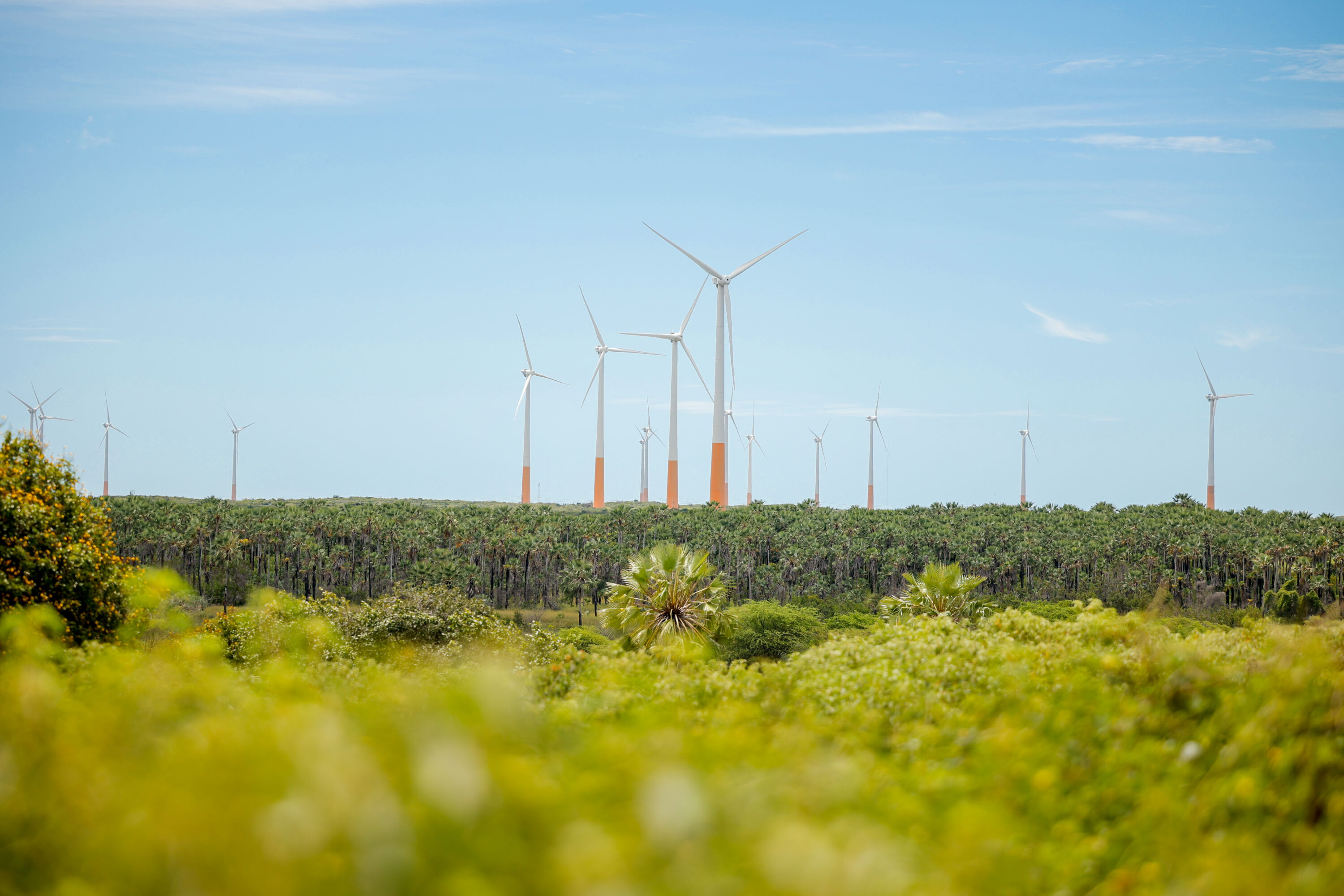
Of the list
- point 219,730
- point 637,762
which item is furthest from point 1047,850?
point 219,730

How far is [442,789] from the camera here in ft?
14.4

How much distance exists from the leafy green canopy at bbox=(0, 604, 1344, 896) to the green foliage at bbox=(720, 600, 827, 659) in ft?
146

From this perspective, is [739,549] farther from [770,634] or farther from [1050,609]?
[770,634]

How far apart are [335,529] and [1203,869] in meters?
106

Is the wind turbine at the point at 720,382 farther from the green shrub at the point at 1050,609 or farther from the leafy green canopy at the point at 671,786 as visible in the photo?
the leafy green canopy at the point at 671,786

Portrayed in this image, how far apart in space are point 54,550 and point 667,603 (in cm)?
2226

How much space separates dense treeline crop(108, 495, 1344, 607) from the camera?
92.1 metres

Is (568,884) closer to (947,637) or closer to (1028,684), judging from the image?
(1028,684)

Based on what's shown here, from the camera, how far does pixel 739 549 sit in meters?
99.0

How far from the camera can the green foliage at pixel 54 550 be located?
22828 mm

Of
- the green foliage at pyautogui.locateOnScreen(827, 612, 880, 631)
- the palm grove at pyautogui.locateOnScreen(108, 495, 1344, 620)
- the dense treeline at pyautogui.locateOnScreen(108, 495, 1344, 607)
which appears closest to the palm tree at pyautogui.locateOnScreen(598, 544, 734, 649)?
the green foliage at pyautogui.locateOnScreen(827, 612, 880, 631)

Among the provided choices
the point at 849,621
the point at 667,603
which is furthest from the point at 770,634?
the point at 667,603

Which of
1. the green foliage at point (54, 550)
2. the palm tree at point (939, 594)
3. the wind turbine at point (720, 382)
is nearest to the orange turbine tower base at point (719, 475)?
the wind turbine at point (720, 382)

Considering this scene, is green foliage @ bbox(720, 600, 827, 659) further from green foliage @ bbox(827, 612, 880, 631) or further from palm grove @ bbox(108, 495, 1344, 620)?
palm grove @ bbox(108, 495, 1344, 620)
